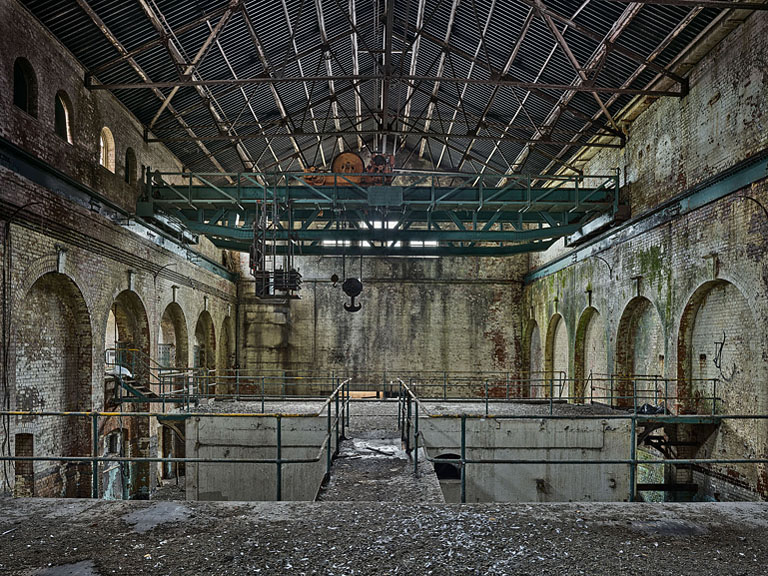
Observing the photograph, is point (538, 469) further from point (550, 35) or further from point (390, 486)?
point (550, 35)

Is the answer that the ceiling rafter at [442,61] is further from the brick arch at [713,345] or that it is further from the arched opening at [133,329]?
the arched opening at [133,329]

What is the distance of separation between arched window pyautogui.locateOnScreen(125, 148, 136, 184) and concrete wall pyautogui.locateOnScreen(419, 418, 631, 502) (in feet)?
30.5

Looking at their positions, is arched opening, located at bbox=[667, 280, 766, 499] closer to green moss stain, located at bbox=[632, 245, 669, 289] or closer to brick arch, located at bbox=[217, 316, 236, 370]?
green moss stain, located at bbox=[632, 245, 669, 289]

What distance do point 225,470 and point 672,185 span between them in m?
11.8

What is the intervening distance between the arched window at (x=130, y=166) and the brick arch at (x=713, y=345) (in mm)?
13173

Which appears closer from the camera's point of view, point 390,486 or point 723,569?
point 723,569

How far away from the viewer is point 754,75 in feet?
33.7

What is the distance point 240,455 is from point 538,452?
6653 mm

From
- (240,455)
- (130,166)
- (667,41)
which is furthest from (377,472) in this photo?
(130,166)

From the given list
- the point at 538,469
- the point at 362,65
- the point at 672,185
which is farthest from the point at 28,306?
the point at 672,185

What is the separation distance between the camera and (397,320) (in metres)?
25.5

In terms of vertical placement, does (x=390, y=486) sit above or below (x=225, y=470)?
above

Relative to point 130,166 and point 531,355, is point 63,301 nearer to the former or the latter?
point 130,166

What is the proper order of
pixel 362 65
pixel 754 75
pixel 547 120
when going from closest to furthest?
1. pixel 754 75
2. pixel 547 120
3. pixel 362 65
